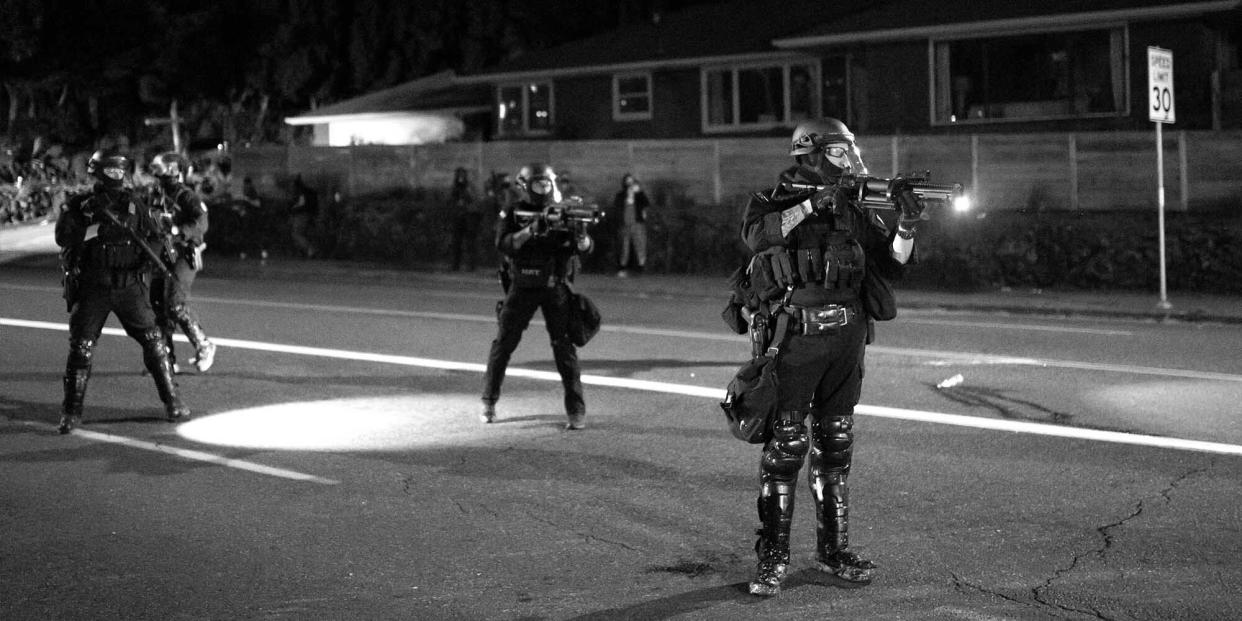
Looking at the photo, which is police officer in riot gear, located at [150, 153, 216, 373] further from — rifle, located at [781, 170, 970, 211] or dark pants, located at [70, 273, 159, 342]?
rifle, located at [781, 170, 970, 211]

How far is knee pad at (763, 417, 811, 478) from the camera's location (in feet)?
21.1

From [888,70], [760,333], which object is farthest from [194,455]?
[888,70]

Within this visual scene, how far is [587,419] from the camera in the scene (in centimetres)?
1073

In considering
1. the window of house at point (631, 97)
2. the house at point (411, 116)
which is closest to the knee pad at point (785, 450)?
the window of house at point (631, 97)

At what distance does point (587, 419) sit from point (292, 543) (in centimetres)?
361

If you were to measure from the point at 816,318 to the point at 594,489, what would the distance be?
245 cm

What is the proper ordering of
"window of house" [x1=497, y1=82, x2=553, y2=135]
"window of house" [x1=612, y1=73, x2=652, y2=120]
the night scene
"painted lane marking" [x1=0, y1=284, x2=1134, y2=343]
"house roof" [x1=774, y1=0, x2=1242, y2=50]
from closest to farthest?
the night scene
"painted lane marking" [x1=0, y1=284, x2=1134, y2=343]
"house roof" [x1=774, y1=0, x2=1242, y2=50]
"window of house" [x1=612, y1=73, x2=652, y2=120]
"window of house" [x1=497, y1=82, x2=553, y2=135]

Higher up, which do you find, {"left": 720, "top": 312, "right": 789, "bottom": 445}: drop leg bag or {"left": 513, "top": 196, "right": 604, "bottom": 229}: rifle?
{"left": 513, "top": 196, "right": 604, "bottom": 229}: rifle

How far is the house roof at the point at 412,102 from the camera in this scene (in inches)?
1631

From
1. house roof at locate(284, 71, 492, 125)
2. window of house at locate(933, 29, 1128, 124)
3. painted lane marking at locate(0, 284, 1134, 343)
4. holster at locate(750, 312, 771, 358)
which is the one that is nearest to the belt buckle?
holster at locate(750, 312, 771, 358)

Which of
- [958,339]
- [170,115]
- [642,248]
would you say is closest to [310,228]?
[642,248]

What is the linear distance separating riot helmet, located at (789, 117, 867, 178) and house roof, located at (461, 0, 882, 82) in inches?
990

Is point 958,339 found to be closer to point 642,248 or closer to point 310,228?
point 642,248

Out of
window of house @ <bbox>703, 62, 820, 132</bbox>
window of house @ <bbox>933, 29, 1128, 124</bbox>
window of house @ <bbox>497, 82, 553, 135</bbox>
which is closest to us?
window of house @ <bbox>933, 29, 1128, 124</bbox>
